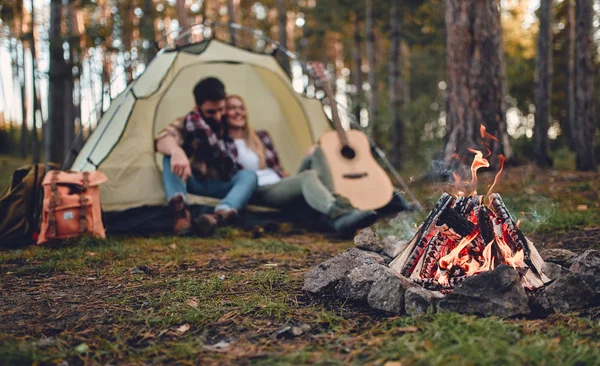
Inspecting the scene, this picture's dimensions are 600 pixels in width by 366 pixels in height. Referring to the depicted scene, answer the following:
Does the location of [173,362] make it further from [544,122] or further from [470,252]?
[544,122]

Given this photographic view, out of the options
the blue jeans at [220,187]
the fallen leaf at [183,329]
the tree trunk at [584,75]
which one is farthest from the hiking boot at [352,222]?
the tree trunk at [584,75]

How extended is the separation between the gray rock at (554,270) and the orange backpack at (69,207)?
333 centimetres

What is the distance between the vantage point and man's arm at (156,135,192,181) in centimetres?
475

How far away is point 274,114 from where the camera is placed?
7.10m

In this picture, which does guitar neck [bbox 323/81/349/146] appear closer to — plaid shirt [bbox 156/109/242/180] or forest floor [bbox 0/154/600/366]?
plaid shirt [bbox 156/109/242/180]

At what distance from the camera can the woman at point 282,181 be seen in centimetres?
457

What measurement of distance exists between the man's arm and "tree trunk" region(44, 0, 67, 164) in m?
5.14

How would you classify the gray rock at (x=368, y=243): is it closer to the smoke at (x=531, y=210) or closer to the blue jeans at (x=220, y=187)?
the smoke at (x=531, y=210)

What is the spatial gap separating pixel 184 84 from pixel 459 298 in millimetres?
5107

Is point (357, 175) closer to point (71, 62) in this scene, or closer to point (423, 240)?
point (423, 240)

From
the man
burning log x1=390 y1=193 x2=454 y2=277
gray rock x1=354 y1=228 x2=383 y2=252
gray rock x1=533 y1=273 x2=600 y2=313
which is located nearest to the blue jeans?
the man

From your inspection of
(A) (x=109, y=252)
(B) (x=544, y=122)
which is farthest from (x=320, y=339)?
(B) (x=544, y=122)

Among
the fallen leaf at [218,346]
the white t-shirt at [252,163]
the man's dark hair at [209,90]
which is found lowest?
the fallen leaf at [218,346]

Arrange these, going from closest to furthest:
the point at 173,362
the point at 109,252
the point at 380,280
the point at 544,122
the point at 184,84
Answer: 1. the point at 173,362
2. the point at 380,280
3. the point at 109,252
4. the point at 184,84
5. the point at 544,122
